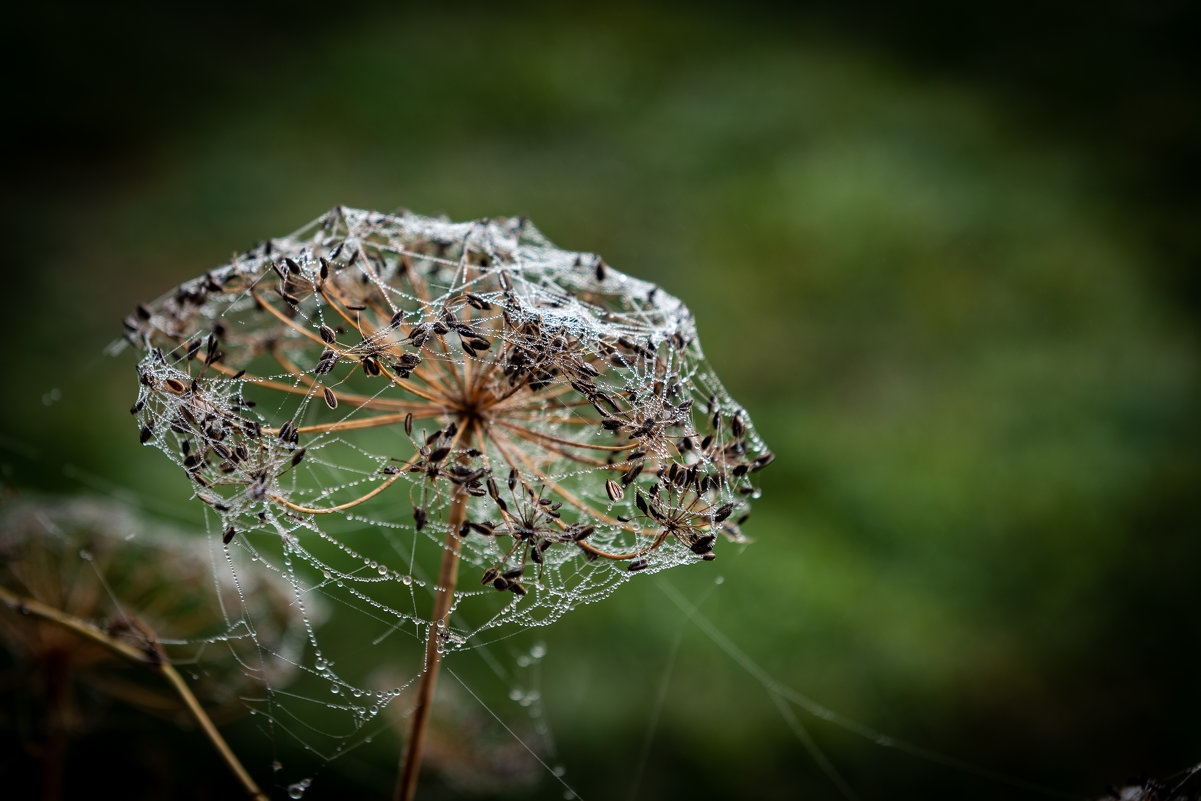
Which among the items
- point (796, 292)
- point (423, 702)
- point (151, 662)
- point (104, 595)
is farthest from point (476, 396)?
point (796, 292)

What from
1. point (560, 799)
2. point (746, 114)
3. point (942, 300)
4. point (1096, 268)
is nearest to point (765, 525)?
point (560, 799)

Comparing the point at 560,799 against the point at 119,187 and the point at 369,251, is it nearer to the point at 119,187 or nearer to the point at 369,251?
the point at 369,251

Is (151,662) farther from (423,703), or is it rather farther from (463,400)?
(463,400)

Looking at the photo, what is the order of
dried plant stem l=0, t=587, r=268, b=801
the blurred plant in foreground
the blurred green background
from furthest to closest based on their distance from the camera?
1. the blurred green background
2. the blurred plant in foreground
3. dried plant stem l=0, t=587, r=268, b=801

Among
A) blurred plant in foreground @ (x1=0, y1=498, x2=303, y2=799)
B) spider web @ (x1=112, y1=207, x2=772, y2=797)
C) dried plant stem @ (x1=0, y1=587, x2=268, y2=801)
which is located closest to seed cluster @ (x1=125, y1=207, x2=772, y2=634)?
spider web @ (x1=112, y1=207, x2=772, y2=797)

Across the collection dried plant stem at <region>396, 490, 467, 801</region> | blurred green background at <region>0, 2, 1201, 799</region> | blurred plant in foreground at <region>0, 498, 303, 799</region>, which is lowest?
dried plant stem at <region>396, 490, 467, 801</region>

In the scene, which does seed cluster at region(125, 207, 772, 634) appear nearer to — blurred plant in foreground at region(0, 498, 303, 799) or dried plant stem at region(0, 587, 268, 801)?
dried plant stem at region(0, 587, 268, 801)

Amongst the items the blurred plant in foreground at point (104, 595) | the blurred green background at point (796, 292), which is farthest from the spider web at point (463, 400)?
the blurred green background at point (796, 292)
